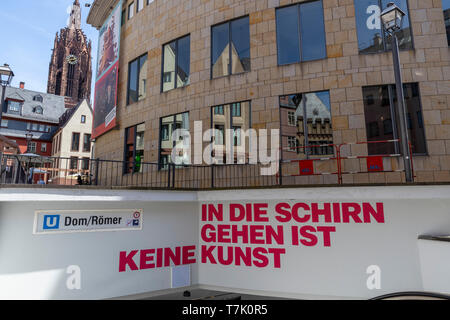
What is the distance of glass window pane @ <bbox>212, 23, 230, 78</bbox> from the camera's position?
14589 millimetres

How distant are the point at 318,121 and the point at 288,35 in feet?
14.3

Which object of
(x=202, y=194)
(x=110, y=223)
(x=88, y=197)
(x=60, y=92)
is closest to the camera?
(x=88, y=197)

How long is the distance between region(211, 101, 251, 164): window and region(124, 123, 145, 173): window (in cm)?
548

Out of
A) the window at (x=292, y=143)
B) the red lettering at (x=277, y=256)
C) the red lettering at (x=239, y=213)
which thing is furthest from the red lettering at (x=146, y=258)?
the window at (x=292, y=143)

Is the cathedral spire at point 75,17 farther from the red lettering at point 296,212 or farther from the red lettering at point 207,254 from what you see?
the red lettering at point 296,212

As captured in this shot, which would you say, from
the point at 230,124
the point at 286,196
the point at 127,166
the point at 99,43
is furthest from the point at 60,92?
the point at 286,196

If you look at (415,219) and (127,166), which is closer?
(415,219)

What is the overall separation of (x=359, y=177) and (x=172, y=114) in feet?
32.2

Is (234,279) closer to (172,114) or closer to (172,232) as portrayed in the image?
(172,232)

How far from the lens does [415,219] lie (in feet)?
28.8

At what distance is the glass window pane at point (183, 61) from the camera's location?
1586 centimetres

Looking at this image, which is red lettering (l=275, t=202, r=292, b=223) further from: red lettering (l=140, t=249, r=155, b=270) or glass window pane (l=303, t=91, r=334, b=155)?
Answer: red lettering (l=140, t=249, r=155, b=270)

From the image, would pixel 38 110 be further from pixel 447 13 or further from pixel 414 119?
pixel 447 13

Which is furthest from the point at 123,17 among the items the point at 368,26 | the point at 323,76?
the point at 368,26
